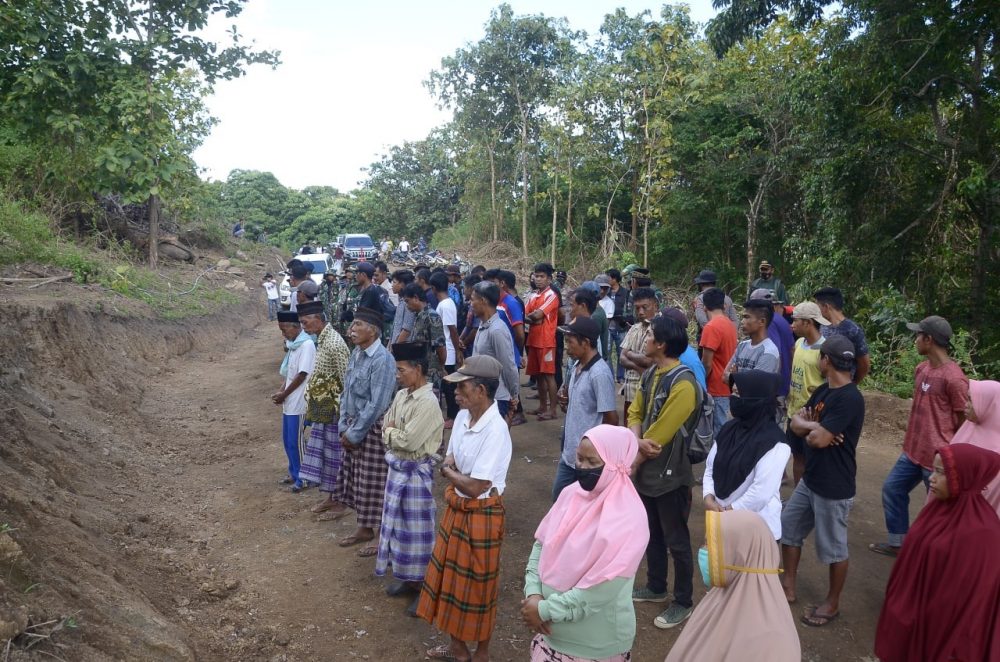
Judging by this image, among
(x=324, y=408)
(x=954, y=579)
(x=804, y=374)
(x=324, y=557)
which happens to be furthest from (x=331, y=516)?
(x=954, y=579)

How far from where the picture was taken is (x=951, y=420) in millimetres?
4496

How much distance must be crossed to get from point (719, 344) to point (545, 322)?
8.72ft

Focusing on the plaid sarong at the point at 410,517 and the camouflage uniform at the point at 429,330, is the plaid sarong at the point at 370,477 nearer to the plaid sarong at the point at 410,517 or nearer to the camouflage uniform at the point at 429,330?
the plaid sarong at the point at 410,517

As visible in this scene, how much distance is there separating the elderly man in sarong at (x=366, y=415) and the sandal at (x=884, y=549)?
12.3 feet

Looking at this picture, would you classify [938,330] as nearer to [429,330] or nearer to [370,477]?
[370,477]

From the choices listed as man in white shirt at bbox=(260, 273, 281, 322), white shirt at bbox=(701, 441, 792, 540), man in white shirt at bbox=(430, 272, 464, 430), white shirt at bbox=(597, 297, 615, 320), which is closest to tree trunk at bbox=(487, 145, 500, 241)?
man in white shirt at bbox=(260, 273, 281, 322)

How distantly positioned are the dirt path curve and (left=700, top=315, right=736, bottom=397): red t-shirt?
113 cm

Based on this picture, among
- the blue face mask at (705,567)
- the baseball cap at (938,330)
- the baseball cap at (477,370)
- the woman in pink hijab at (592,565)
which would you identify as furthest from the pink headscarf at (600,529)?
the baseball cap at (938,330)

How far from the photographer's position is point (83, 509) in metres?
5.32

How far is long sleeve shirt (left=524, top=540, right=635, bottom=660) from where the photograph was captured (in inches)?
105

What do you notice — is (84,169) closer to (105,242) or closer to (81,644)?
(105,242)

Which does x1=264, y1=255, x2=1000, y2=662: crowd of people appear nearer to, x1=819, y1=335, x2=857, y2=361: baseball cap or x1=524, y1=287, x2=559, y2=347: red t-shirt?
x1=819, y1=335, x2=857, y2=361: baseball cap

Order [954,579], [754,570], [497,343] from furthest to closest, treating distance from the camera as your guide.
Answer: [497,343], [954,579], [754,570]

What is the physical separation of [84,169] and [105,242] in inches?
133
